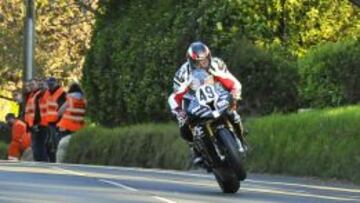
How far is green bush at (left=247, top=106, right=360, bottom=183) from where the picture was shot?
17.0 meters

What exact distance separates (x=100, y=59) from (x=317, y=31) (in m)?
6.65

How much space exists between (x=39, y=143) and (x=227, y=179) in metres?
11.7

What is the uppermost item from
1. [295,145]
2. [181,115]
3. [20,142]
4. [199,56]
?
[199,56]

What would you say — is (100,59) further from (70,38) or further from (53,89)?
(70,38)

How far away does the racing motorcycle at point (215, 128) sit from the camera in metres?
13.0

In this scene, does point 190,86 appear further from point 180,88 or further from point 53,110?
point 53,110

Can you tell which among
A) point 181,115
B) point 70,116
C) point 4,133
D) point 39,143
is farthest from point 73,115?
point 4,133

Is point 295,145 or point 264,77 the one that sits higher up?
point 264,77

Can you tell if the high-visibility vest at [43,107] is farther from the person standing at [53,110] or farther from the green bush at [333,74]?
the green bush at [333,74]

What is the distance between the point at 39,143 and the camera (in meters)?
24.2

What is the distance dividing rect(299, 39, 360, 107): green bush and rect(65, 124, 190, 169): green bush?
2751 millimetres

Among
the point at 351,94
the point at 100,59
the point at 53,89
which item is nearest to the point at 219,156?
the point at 351,94

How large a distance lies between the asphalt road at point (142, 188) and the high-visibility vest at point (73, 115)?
250 inches

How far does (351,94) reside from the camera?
787 inches
